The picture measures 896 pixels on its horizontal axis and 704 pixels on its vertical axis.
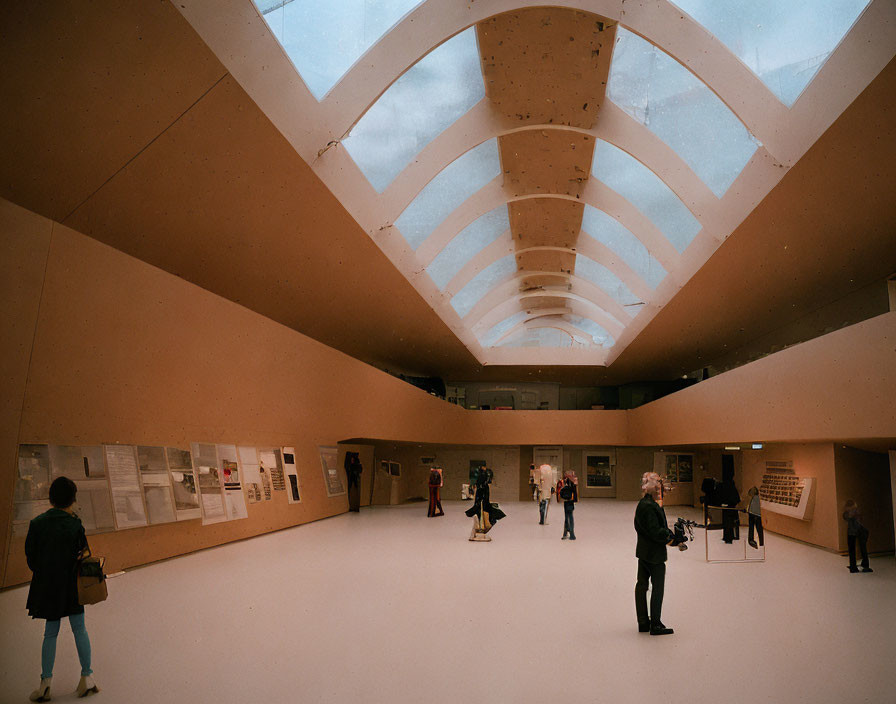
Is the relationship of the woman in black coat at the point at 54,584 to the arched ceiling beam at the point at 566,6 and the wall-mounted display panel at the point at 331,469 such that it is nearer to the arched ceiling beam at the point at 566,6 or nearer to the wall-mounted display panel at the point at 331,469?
the arched ceiling beam at the point at 566,6

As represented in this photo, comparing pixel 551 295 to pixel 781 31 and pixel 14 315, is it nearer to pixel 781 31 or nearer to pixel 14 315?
pixel 781 31

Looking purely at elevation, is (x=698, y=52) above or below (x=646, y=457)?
above

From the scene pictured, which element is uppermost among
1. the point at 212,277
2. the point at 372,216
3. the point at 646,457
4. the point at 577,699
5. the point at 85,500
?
the point at 372,216

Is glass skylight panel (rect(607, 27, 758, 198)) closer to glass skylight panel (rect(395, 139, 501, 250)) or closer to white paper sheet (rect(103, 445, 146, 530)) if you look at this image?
glass skylight panel (rect(395, 139, 501, 250))

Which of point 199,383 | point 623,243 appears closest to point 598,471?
point 623,243

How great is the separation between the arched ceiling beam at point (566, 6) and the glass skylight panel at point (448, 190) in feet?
16.1

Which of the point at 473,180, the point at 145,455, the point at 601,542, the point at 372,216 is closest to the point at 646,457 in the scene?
the point at 601,542

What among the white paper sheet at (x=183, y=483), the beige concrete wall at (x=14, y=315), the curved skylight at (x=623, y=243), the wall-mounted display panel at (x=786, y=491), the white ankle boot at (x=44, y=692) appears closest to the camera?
the white ankle boot at (x=44, y=692)

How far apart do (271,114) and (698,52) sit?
6.78 meters

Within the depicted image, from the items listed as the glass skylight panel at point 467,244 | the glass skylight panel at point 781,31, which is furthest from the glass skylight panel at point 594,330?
the glass skylight panel at point 781,31

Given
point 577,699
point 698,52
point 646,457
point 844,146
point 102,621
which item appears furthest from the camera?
point 646,457

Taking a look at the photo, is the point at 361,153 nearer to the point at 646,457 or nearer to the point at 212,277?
the point at 212,277

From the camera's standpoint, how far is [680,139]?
12172mm

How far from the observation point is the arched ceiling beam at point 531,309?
2548 cm
